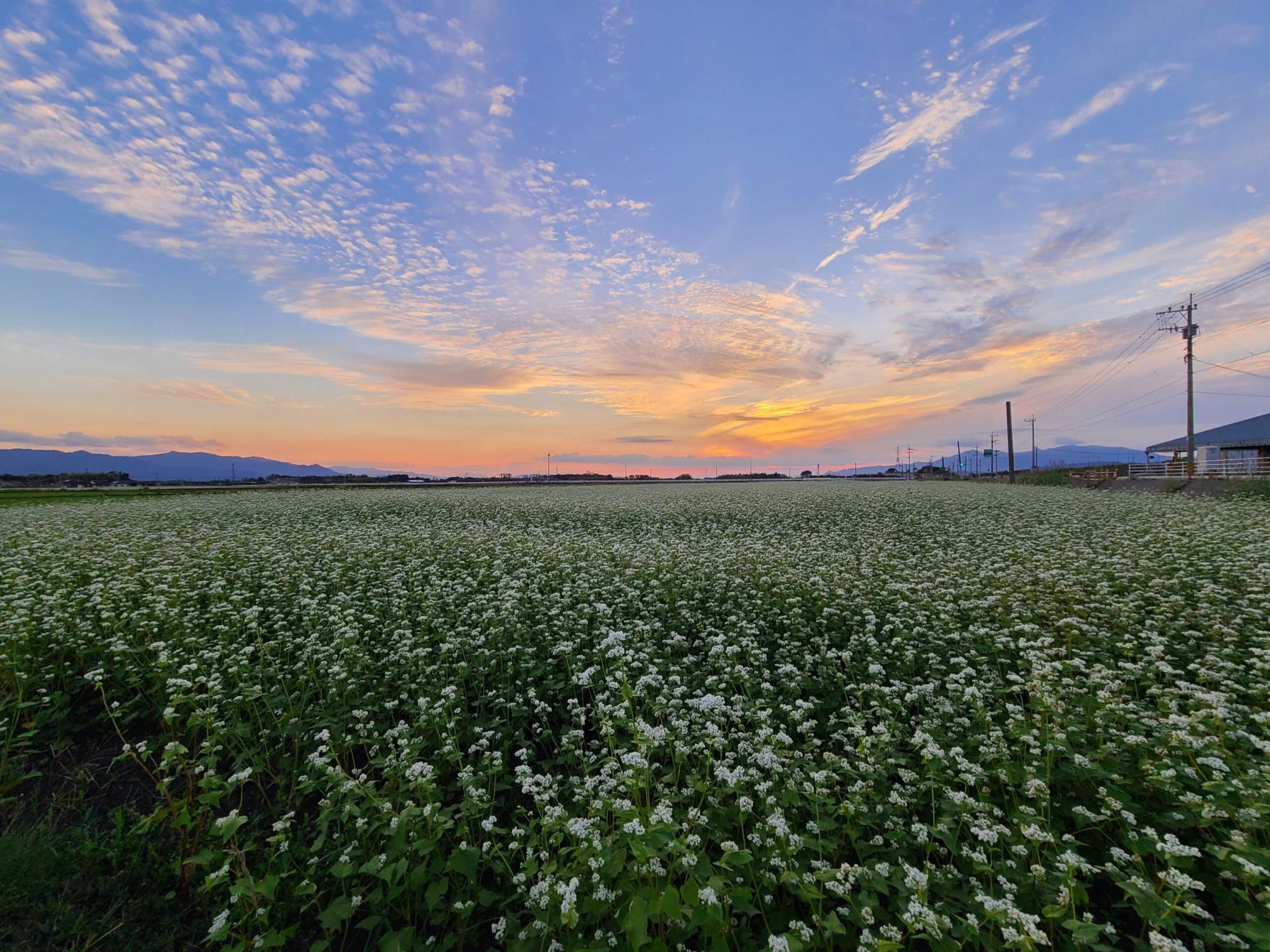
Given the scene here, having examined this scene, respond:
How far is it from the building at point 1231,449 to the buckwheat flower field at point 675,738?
4191cm

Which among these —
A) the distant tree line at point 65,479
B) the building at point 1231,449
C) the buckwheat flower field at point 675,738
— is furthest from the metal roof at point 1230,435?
the distant tree line at point 65,479

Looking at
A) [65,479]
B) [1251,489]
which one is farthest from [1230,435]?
[65,479]

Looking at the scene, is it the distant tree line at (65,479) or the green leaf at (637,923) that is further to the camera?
the distant tree line at (65,479)

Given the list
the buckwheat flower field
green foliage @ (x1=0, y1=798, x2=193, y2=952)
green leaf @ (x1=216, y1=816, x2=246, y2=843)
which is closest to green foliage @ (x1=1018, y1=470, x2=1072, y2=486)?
the buckwheat flower field

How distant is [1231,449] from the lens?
6028cm

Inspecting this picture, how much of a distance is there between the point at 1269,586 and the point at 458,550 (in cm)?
1571

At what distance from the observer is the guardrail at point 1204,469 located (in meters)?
37.2

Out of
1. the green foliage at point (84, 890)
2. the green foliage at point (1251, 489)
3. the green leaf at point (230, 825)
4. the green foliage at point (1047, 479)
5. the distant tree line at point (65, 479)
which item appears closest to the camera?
the green leaf at point (230, 825)

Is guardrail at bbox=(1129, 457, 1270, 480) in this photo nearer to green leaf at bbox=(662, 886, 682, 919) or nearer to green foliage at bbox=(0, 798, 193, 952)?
green leaf at bbox=(662, 886, 682, 919)

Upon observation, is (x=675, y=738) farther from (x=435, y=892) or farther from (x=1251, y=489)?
(x=1251, y=489)

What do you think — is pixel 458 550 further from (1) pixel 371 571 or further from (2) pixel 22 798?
(2) pixel 22 798

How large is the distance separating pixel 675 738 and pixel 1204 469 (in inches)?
2467

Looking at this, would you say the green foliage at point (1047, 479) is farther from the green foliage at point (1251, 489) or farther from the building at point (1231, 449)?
the green foliage at point (1251, 489)

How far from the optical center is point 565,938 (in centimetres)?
319
